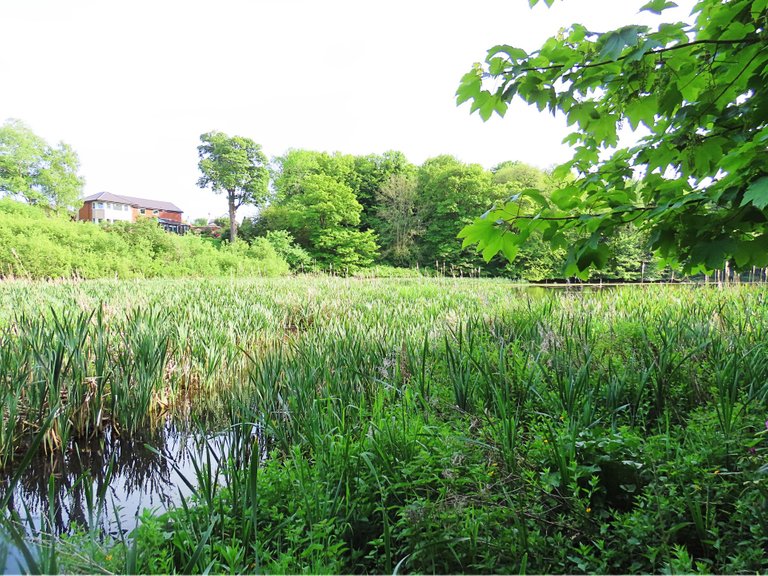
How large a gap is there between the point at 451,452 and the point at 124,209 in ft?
200

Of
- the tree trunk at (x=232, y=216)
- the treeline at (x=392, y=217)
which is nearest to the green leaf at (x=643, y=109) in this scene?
the treeline at (x=392, y=217)

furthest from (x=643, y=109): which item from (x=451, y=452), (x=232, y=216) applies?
(x=232, y=216)

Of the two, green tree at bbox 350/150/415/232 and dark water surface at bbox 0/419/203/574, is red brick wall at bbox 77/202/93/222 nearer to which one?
green tree at bbox 350/150/415/232

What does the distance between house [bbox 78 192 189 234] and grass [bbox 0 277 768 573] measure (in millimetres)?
42412

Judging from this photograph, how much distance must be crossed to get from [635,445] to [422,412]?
1.19m

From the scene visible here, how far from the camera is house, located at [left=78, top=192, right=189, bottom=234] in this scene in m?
47.9

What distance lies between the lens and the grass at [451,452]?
144 centimetres

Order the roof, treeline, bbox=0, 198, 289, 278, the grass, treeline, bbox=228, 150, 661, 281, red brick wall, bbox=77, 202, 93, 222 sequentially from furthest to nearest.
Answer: the roof, red brick wall, bbox=77, 202, 93, 222, treeline, bbox=228, 150, 661, 281, treeline, bbox=0, 198, 289, 278, the grass

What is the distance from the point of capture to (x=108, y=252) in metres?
20.4

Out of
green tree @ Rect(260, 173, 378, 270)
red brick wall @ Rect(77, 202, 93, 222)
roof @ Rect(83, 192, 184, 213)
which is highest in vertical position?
roof @ Rect(83, 192, 184, 213)

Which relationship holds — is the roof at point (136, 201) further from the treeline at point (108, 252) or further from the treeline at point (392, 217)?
the treeline at point (108, 252)

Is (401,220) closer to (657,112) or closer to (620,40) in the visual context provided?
(657,112)

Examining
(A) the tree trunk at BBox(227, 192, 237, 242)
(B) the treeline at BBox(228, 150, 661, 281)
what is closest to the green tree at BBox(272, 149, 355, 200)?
(B) the treeline at BBox(228, 150, 661, 281)

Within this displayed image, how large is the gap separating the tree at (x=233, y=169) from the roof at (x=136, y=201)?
20628 millimetres
